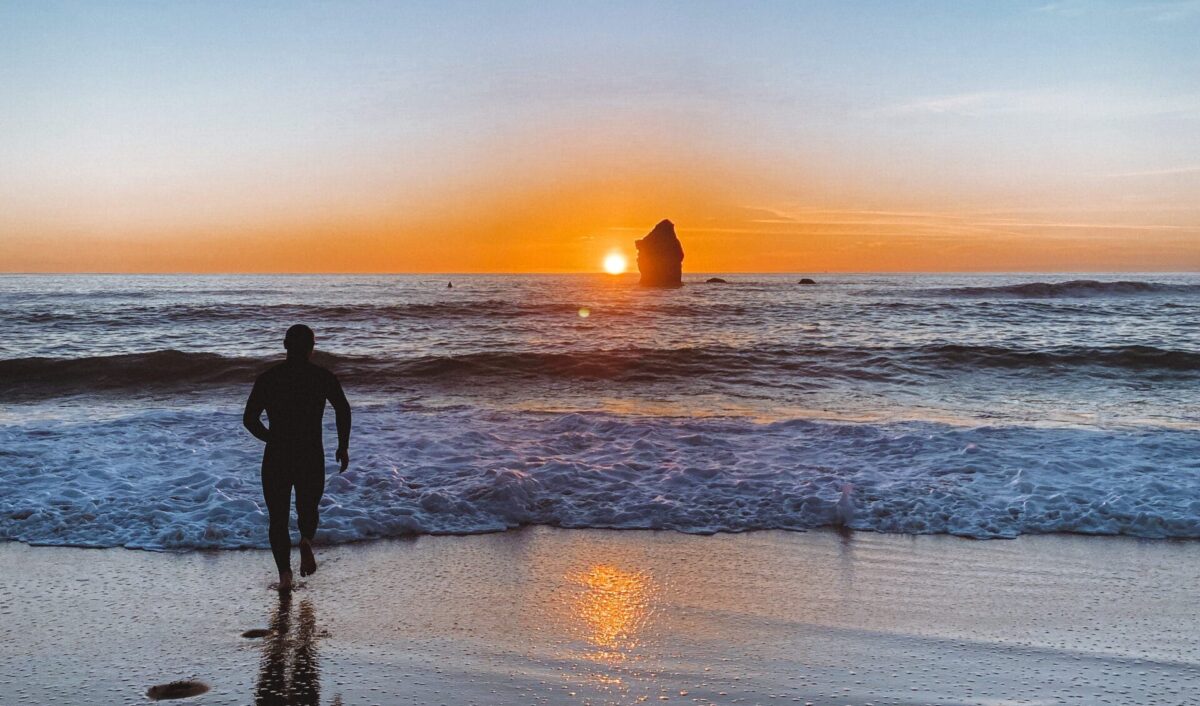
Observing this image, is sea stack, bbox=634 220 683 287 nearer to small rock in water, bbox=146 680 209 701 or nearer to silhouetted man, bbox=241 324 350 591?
silhouetted man, bbox=241 324 350 591

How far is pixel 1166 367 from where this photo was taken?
776 inches

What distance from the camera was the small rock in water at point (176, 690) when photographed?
411 cm

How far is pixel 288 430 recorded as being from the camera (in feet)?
18.3

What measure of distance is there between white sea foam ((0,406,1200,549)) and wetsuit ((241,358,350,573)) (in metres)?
1.52

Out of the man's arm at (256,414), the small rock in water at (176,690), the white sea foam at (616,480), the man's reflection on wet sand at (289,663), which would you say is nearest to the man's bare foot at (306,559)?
the man's reflection on wet sand at (289,663)

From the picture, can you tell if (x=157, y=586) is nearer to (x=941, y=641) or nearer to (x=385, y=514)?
(x=385, y=514)

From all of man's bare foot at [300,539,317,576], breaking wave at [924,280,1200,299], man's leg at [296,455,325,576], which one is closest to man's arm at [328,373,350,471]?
man's leg at [296,455,325,576]

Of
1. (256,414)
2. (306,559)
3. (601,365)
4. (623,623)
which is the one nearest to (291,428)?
(256,414)

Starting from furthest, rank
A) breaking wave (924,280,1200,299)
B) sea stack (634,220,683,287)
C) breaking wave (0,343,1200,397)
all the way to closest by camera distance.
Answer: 1. sea stack (634,220,683,287)
2. breaking wave (924,280,1200,299)
3. breaking wave (0,343,1200,397)

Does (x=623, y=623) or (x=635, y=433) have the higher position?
(x=635, y=433)

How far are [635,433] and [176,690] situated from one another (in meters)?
8.02

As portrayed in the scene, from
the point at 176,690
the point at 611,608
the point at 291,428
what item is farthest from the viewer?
the point at 291,428

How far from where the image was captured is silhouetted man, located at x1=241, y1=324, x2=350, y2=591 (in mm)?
5543

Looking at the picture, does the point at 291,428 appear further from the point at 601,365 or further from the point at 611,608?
the point at 601,365
